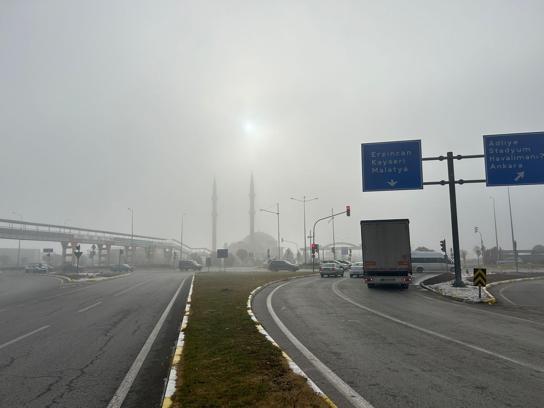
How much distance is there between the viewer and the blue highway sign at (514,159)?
23125 mm

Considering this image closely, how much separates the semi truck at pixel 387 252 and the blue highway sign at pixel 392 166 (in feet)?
8.42

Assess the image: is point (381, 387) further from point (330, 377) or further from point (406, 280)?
point (406, 280)

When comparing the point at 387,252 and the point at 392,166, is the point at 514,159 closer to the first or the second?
the point at 392,166

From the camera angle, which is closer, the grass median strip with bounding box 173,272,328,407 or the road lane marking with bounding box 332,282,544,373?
the grass median strip with bounding box 173,272,328,407

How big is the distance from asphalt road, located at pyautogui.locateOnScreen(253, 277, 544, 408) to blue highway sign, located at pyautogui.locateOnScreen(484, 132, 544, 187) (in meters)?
10.7

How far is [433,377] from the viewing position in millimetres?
6391

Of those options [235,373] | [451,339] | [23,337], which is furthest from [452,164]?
[23,337]

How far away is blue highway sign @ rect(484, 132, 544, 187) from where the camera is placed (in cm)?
2312

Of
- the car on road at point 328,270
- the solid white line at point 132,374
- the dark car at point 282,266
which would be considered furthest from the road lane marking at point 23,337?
the dark car at point 282,266

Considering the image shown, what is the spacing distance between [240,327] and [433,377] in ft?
17.5

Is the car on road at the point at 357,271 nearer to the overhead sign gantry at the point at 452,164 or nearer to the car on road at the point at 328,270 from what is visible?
the car on road at the point at 328,270

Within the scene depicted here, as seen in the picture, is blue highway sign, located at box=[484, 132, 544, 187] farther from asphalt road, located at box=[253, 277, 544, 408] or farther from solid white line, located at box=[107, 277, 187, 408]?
solid white line, located at box=[107, 277, 187, 408]

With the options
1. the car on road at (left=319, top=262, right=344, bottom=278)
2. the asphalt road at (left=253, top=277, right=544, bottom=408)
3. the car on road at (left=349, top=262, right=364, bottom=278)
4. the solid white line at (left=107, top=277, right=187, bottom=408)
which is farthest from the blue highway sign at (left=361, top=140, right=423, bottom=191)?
the solid white line at (left=107, top=277, right=187, bottom=408)

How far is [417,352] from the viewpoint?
8172mm
